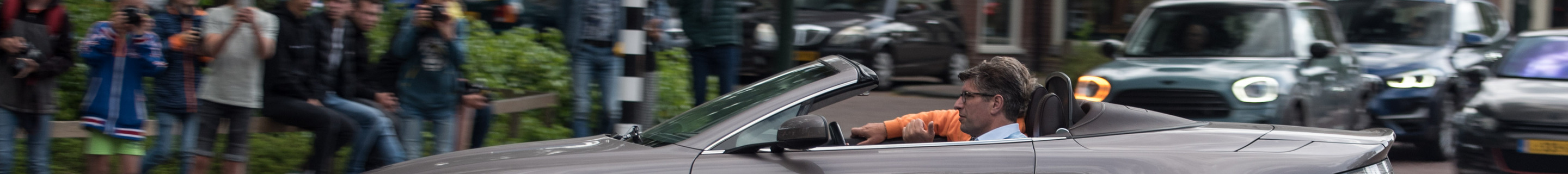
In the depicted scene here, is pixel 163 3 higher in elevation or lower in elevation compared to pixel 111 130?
higher

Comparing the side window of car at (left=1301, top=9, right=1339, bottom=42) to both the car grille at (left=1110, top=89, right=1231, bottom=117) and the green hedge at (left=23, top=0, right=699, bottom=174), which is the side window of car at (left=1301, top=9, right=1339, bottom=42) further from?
the green hedge at (left=23, top=0, right=699, bottom=174)

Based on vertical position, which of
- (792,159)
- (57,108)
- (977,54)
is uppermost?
(792,159)

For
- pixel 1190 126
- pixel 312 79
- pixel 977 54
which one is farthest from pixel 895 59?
pixel 1190 126

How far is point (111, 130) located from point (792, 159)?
9.71ft

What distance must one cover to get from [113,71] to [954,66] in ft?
28.8

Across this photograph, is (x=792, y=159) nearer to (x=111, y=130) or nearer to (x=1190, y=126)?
(x=1190, y=126)

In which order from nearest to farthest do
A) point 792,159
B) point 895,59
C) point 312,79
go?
point 792,159 < point 312,79 < point 895,59

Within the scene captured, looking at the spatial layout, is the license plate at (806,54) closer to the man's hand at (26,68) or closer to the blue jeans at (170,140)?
the blue jeans at (170,140)

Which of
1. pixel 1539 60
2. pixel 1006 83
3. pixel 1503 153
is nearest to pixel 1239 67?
pixel 1539 60

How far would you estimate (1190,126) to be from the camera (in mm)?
3783

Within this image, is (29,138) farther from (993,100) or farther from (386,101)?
(993,100)

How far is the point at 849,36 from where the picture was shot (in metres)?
11.9

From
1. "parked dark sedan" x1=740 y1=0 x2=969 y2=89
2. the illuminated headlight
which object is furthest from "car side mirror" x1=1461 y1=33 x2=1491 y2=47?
"parked dark sedan" x1=740 y1=0 x2=969 y2=89

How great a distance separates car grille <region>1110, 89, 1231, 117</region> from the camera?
7.32m
